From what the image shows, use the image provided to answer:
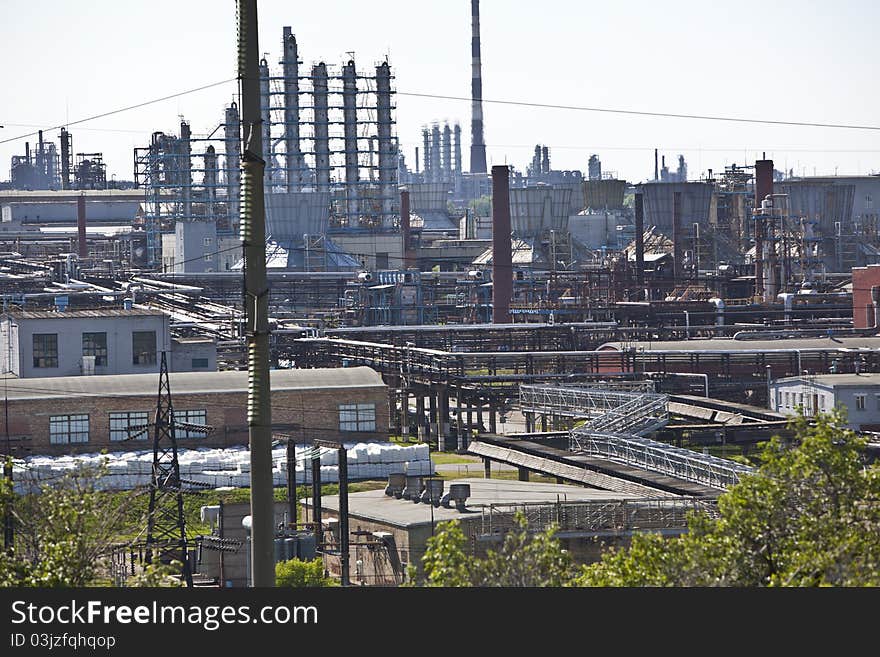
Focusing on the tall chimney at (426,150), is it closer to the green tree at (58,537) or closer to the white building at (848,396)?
the white building at (848,396)

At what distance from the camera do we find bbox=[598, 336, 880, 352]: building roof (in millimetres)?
37062

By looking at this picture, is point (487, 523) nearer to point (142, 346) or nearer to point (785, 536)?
point (785, 536)

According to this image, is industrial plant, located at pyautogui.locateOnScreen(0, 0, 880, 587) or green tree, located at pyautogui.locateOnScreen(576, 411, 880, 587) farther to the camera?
industrial plant, located at pyautogui.locateOnScreen(0, 0, 880, 587)

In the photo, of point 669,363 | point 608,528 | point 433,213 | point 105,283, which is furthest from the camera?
point 433,213

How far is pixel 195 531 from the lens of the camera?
21.2m

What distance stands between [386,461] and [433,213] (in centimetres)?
7415

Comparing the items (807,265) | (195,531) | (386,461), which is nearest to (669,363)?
(386,461)

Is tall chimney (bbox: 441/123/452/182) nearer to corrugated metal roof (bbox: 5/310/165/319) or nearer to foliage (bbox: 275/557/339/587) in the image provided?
corrugated metal roof (bbox: 5/310/165/319)

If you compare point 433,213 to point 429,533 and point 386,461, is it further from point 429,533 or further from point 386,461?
point 429,533

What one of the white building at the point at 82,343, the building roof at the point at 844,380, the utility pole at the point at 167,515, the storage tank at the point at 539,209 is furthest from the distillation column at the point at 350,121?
the utility pole at the point at 167,515

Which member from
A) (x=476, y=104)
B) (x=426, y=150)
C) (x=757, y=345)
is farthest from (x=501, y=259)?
(x=426, y=150)

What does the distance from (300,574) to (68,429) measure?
13.2m

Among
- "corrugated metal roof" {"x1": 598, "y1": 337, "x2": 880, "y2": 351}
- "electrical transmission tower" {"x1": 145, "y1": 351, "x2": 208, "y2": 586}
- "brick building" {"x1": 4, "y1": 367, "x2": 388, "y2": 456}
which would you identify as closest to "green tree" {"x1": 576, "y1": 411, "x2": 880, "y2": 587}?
"electrical transmission tower" {"x1": 145, "y1": 351, "x2": 208, "y2": 586}

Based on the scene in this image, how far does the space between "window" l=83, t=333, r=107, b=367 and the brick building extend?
10.5ft
